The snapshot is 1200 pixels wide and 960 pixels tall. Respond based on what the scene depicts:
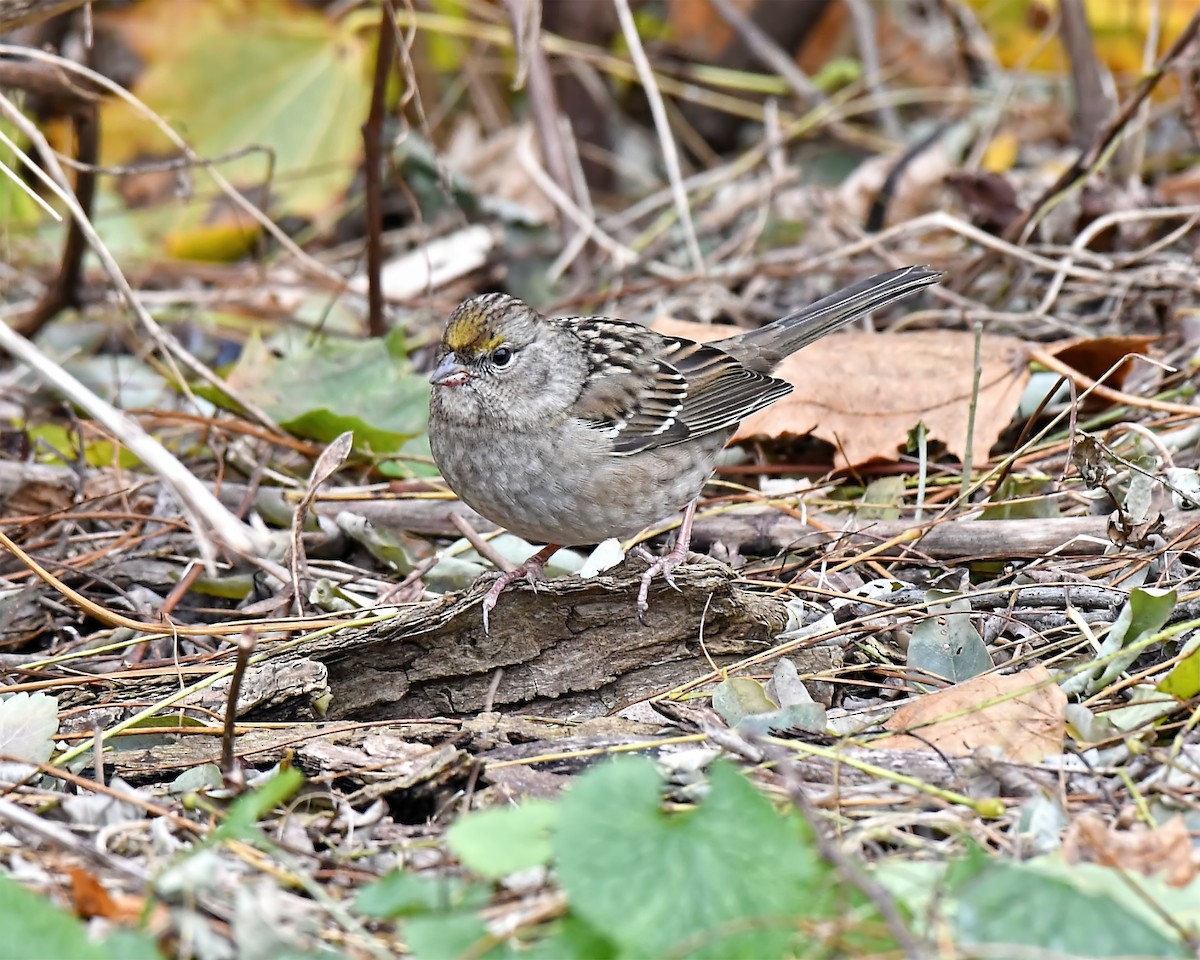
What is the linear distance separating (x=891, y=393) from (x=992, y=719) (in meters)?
1.81

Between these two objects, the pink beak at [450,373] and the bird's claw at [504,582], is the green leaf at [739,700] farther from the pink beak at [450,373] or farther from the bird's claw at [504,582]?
the pink beak at [450,373]

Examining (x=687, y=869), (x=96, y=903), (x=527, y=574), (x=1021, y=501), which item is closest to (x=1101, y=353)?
(x=1021, y=501)

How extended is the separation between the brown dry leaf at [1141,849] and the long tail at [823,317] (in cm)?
245

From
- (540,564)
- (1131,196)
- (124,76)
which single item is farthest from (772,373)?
(124,76)

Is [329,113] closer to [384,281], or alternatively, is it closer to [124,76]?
[384,281]

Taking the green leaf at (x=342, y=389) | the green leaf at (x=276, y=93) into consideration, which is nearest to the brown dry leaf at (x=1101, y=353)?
the green leaf at (x=342, y=389)

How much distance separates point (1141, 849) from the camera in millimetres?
2227

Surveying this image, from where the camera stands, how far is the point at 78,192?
4.88 metres

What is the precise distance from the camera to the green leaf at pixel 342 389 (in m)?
4.53

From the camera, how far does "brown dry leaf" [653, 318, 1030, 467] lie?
4.23 m

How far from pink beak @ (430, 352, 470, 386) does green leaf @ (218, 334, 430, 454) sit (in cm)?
60

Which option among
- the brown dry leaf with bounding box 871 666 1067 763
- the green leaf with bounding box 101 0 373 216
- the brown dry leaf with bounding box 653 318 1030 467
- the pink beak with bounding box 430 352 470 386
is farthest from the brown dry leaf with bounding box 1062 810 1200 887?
the green leaf with bounding box 101 0 373 216

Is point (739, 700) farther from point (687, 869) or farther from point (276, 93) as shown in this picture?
point (276, 93)

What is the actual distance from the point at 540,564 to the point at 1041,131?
4.43m
